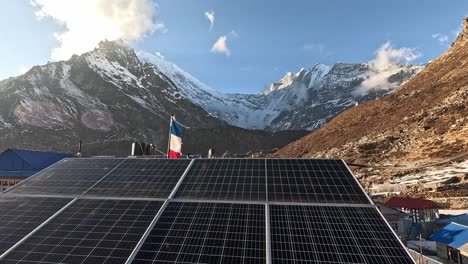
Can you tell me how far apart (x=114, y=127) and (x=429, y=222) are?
536ft

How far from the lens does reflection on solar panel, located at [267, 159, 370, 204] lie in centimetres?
1310

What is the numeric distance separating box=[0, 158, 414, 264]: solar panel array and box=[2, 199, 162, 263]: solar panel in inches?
1.5

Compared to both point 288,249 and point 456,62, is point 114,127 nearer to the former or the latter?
point 456,62

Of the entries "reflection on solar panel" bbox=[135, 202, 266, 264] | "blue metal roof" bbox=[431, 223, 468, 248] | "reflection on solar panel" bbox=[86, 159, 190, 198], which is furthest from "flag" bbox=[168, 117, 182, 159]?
"blue metal roof" bbox=[431, 223, 468, 248]

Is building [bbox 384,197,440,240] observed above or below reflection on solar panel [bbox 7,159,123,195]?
below

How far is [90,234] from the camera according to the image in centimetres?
1155

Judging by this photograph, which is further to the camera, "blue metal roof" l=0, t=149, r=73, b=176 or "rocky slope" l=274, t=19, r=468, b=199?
"rocky slope" l=274, t=19, r=468, b=199

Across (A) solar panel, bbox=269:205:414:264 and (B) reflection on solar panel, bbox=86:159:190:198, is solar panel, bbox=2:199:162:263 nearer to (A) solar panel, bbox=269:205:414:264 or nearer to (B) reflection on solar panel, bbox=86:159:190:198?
(B) reflection on solar panel, bbox=86:159:190:198

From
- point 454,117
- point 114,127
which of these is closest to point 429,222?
point 454,117

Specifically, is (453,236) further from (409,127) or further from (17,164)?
(409,127)

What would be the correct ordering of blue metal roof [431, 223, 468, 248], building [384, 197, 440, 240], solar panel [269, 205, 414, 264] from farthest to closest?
building [384, 197, 440, 240], blue metal roof [431, 223, 468, 248], solar panel [269, 205, 414, 264]

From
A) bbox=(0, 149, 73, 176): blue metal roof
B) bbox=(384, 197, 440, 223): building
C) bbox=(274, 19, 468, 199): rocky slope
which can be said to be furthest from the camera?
bbox=(274, 19, 468, 199): rocky slope

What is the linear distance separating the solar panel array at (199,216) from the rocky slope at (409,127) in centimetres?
4584

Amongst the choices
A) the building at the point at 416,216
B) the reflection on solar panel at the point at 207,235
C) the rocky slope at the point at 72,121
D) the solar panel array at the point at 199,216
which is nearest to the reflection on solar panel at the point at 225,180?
the solar panel array at the point at 199,216
